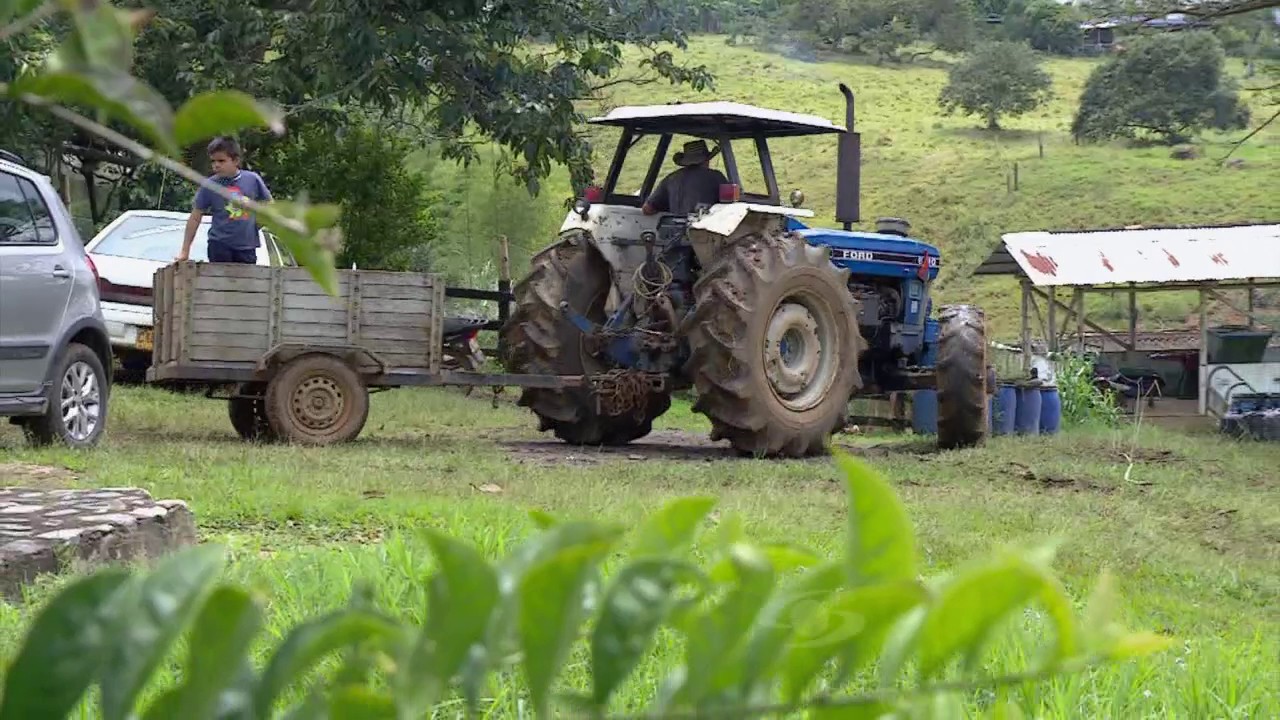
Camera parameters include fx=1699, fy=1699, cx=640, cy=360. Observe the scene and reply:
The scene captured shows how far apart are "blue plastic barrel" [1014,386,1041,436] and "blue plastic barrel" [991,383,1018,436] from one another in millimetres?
113

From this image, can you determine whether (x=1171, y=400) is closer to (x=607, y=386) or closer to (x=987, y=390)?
(x=987, y=390)

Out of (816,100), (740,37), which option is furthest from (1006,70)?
(740,37)

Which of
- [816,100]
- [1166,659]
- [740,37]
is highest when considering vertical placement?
[740,37]

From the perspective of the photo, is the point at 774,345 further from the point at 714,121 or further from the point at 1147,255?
the point at 1147,255

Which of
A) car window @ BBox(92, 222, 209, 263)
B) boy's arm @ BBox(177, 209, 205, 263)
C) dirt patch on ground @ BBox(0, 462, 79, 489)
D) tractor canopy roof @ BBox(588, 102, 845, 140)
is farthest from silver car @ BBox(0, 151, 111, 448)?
car window @ BBox(92, 222, 209, 263)

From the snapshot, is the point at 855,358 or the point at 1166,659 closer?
the point at 1166,659

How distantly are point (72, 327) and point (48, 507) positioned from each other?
386 cm

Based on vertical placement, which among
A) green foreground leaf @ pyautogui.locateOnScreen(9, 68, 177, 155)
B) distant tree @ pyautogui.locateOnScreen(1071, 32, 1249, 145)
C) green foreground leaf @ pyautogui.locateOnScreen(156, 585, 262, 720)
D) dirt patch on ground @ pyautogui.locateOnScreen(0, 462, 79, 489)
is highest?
distant tree @ pyautogui.locateOnScreen(1071, 32, 1249, 145)

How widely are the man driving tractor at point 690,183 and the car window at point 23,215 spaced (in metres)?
4.38

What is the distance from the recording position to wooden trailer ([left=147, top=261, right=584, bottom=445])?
9.74 metres


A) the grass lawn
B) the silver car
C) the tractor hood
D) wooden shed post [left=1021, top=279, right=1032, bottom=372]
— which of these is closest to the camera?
the grass lawn

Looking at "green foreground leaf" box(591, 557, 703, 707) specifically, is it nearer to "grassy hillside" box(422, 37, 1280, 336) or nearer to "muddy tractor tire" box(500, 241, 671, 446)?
"muddy tractor tire" box(500, 241, 671, 446)

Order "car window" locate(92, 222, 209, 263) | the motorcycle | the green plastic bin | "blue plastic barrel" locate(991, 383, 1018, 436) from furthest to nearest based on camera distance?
the green plastic bin, "blue plastic barrel" locate(991, 383, 1018, 436), "car window" locate(92, 222, 209, 263), the motorcycle

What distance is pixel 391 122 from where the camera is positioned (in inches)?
803
